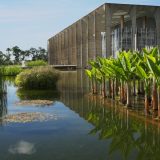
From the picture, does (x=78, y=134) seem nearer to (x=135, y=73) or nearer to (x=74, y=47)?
(x=135, y=73)

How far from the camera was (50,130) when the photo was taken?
29.1 feet

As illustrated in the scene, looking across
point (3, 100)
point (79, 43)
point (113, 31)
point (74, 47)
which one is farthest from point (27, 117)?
point (74, 47)

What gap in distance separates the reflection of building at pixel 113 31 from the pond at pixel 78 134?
105ft

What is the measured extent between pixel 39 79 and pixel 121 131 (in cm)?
1222

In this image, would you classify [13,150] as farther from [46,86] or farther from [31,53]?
[31,53]

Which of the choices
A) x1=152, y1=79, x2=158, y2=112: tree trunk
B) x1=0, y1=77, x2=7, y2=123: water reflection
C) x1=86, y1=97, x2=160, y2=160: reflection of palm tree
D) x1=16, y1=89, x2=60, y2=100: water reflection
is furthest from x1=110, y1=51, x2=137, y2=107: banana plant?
x1=16, y1=89, x2=60, y2=100: water reflection

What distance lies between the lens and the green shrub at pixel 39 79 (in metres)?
20.5

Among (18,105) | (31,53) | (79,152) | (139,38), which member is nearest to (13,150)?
(79,152)

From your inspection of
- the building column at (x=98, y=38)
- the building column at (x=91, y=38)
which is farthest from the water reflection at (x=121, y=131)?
the building column at (x=91, y=38)

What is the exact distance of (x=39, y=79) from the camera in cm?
2052

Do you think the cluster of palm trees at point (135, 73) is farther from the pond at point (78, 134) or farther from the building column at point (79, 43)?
the building column at point (79, 43)

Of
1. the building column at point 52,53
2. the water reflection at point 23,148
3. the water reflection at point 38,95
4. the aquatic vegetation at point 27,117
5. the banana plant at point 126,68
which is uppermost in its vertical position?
the building column at point 52,53

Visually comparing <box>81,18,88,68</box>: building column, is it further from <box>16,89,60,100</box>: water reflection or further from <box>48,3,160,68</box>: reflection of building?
<box>16,89,60,100</box>: water reflection

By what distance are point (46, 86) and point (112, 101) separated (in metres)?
7.75
